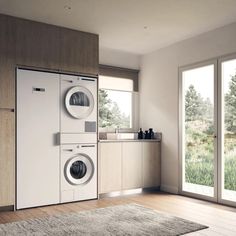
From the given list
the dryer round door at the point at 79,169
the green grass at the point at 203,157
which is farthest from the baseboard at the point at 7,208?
the green grass at the point at 203,157

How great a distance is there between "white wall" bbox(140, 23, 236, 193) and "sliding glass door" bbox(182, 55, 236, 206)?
146 millimetres

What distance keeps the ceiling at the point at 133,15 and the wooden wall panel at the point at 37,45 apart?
11cm

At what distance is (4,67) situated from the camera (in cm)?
381

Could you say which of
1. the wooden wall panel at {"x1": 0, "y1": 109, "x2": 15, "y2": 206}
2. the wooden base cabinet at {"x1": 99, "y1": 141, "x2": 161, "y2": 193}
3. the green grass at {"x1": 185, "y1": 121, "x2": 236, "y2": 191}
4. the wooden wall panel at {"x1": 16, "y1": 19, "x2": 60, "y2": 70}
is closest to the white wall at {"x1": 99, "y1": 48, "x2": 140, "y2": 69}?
the wooden wall panel at {"x1": 16, "y1": 19, "x2": 60, "y2": 70}

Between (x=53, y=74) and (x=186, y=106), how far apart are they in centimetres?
219

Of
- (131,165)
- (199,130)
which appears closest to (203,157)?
(199,130)

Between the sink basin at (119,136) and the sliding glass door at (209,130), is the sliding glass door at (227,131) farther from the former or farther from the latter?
the sink basin at (119,136)

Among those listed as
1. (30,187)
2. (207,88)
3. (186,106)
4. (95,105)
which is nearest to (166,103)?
(186,106)

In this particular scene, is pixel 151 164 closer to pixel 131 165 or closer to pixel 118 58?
pixel 131 165

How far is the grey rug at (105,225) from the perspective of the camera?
295 centimetres

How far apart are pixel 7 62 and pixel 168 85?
266cm

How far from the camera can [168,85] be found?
203 inches

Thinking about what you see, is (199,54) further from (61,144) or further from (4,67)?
(4,67)

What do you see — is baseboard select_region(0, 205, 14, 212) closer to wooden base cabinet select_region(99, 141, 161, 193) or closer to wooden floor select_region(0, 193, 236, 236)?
wooden floor select_region(0, 193, 236, 236)
